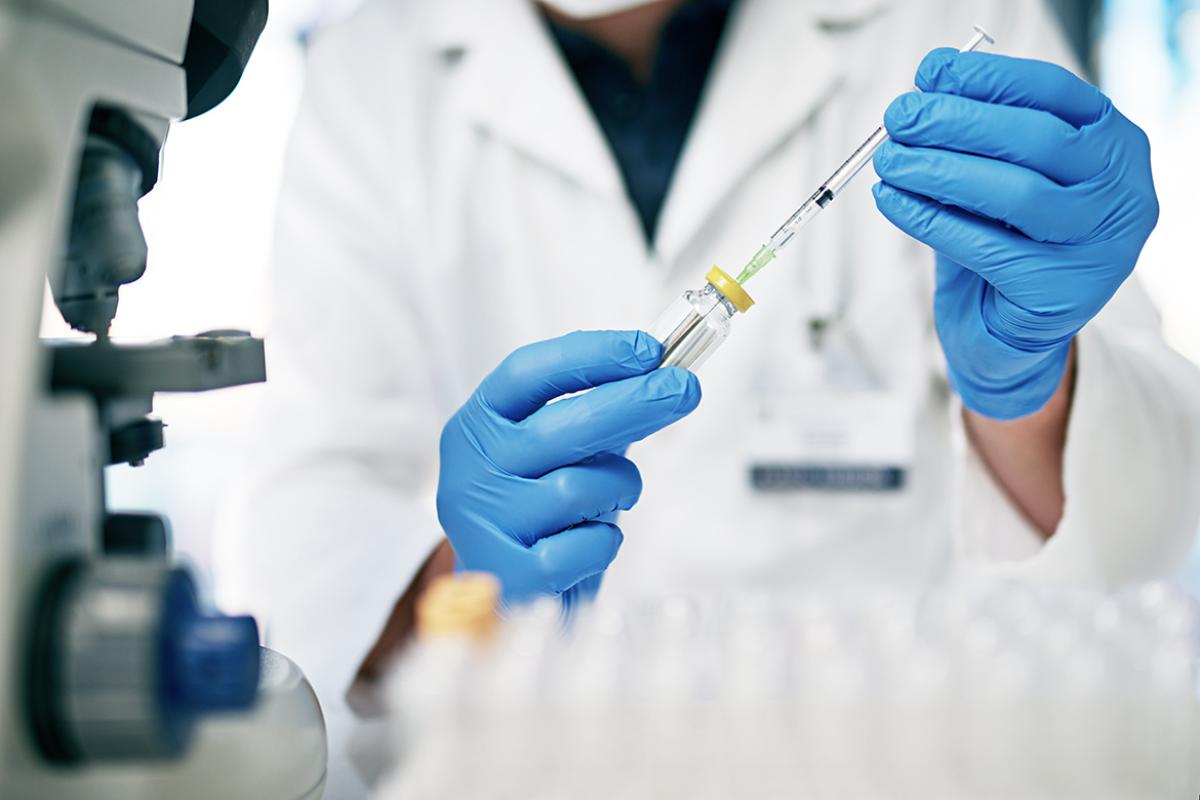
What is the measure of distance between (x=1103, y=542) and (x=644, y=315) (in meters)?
0.65

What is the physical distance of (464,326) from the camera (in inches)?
54.8

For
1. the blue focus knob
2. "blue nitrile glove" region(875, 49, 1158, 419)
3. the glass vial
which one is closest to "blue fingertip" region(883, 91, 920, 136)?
"blue nitrile glove" region(875, 49, 1158, 419)

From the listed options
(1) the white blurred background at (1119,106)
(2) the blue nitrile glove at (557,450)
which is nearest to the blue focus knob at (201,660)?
(2) the blue nitrile glove at (557,450)

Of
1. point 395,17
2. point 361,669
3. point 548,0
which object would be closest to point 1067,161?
point 548,0

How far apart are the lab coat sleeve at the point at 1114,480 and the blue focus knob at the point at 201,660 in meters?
0.97

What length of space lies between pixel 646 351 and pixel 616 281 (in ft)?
1.59

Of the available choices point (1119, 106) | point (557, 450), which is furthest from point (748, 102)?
point (1119, 106)

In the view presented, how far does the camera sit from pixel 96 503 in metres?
0.47

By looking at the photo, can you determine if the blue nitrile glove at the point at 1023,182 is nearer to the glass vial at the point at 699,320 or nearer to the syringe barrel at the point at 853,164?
the syringe barrel at the point at 853,164

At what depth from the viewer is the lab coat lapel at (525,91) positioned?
1.31m

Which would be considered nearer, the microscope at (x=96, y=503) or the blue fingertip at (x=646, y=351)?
the microscope at (x=96, y=503)

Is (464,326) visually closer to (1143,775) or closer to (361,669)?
(361,669)

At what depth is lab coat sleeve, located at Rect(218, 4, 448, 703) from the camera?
3.90 ft

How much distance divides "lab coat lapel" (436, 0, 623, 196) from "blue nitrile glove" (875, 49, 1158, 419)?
0.55 meters
